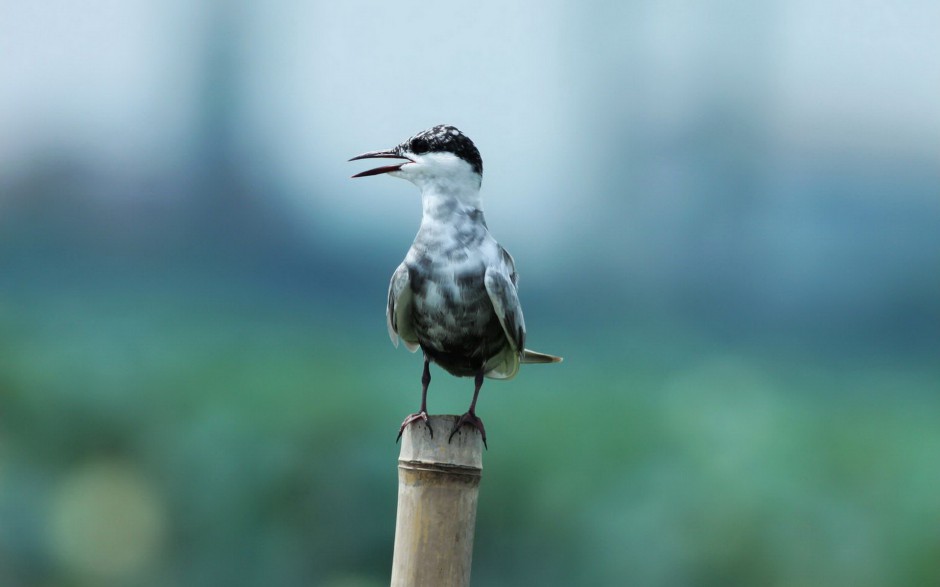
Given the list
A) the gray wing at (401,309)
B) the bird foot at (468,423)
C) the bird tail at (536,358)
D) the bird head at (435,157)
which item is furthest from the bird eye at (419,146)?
the bird foot at (468,423)

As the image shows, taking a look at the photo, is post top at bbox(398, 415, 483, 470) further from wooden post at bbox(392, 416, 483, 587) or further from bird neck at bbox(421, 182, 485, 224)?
bird neck at bbox(421, 182, 485, 224)

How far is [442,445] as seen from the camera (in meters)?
2.07

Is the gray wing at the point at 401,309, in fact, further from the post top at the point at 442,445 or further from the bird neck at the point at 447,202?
the post top at the point at 442,445

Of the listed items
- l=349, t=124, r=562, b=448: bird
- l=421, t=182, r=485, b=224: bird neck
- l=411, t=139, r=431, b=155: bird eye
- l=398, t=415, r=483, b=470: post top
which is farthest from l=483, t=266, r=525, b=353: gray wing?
l=398, t=415, r=483, b=470: post top

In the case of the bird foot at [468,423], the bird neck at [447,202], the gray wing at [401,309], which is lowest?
the bird foot at [468,423]

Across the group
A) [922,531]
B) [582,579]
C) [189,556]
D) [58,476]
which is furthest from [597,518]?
[58,476]

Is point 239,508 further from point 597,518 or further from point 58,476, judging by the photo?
point 597,518

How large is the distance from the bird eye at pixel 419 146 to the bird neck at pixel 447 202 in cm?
8

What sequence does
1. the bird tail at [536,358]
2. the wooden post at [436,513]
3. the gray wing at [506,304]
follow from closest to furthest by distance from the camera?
the wooden post at [436,513] < the gray wing at [506,304] < the bird tail at [536,358]

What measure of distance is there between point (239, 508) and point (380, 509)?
0.78 meters

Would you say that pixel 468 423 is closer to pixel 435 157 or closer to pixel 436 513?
pixel 436 513

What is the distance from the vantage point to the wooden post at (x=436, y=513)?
1999 millimetres

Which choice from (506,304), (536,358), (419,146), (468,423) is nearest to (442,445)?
(468,423)

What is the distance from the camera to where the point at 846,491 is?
5.72 meters
